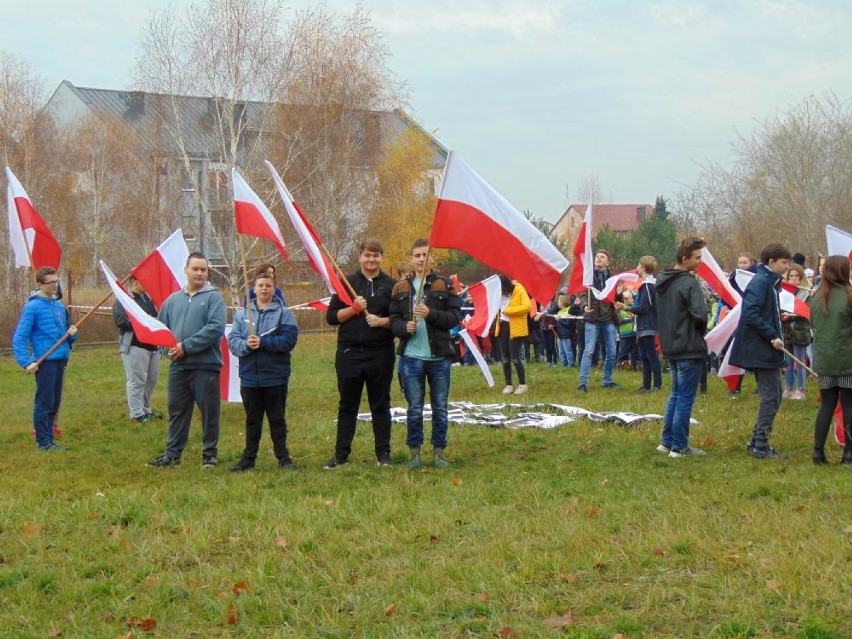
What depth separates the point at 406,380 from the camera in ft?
31.3

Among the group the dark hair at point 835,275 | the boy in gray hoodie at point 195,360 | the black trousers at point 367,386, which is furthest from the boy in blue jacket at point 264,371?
the dark hair at point 835,275

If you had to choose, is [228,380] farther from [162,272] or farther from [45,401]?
[45,401]

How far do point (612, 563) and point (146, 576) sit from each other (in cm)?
285

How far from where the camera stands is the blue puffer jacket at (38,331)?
11289 mm

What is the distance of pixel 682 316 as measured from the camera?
9.83 m

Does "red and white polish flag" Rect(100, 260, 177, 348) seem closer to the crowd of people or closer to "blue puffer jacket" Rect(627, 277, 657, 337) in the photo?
the crowd of people

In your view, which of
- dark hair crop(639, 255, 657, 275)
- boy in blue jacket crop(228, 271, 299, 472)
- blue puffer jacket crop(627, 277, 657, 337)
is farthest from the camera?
blue puffer jacket crop(627, 277, 657, 337)

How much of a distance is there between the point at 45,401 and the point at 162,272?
195 cm

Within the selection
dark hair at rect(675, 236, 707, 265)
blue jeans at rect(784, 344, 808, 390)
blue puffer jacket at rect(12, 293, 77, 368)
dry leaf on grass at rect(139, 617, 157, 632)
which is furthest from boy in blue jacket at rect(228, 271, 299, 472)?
blue jeans at rect(784, 344, 808, 390)

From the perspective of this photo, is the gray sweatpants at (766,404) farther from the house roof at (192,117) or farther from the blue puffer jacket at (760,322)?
the house roof at (192,117)

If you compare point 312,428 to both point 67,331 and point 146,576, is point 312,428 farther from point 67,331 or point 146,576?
point 146,576

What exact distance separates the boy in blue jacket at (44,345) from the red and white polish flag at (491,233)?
4.63 m

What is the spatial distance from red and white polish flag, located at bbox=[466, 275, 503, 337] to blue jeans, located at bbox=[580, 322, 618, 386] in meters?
1.57

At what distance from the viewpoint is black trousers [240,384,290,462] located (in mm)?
9828
